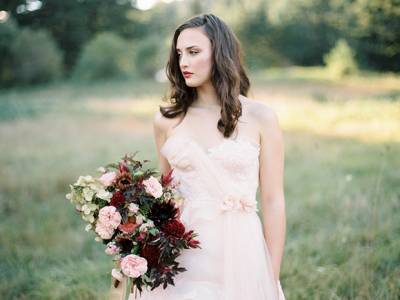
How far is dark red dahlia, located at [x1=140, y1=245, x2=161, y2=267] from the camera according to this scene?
2115 millimetres

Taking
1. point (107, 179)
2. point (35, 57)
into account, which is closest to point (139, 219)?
point (107, 179)

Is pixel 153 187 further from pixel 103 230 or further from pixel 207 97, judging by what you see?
pixel 207 97

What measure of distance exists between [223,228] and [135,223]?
0.53 metres

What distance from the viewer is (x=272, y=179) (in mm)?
2553

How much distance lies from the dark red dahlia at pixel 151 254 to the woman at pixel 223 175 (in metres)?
0.31

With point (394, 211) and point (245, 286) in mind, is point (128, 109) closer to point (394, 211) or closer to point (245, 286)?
point (394, 211)

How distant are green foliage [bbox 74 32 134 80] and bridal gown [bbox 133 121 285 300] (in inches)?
982

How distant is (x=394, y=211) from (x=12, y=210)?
16.6ft

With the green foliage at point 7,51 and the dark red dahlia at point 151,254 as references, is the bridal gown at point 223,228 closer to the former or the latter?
the dark red dahlia at point 151,254

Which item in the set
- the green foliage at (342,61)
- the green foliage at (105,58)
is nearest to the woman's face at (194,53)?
the green foliage at (342,61)

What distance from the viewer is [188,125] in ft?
8.81

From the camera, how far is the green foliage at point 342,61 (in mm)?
16969

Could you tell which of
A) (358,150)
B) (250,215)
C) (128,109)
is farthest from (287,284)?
(128,109)

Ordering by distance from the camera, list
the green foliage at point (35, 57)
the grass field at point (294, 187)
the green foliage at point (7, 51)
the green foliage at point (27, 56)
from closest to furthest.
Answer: the grass field at point (294, 187), the green foliage at point (7, 51), the green foliage at point (27, 56), the green foliage at point (35, 57)
